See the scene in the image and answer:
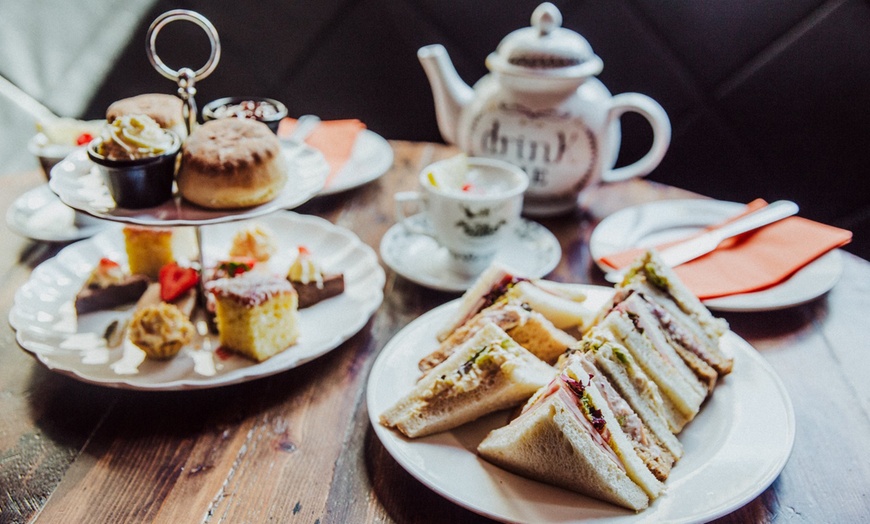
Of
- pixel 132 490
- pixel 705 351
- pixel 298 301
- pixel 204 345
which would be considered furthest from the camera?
pixel 298 301

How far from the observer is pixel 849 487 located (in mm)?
1115

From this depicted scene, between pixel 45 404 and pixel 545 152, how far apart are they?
1435 millimetres

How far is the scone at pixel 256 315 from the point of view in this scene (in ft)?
4.45

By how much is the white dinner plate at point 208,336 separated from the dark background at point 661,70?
178 centimetres

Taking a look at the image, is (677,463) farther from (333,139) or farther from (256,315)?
(333,139)

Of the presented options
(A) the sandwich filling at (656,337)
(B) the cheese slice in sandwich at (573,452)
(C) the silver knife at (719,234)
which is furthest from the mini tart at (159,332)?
(C) the silver knife at (719,234)

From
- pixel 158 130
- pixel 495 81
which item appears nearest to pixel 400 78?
pixel 495 81

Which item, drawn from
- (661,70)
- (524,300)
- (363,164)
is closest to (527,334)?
(524,300)

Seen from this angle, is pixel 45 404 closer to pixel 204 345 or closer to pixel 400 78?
pixel 204 345

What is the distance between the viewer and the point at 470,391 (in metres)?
1.17

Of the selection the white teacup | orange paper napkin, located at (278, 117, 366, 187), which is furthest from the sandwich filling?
orange paper napkin, located at (278, 117, 366, 187)

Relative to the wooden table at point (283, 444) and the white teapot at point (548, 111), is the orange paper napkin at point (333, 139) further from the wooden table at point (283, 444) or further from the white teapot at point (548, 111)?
the wooden table at point (283, 444)

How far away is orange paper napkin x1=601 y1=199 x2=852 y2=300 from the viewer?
164 centimetres

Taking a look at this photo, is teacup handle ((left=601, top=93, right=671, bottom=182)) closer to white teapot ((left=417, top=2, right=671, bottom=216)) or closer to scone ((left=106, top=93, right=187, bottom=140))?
white teapot ((left=417, top=2, right=671, bottom=216))
